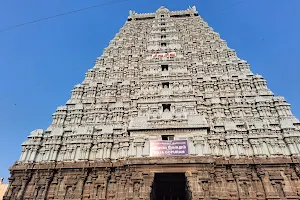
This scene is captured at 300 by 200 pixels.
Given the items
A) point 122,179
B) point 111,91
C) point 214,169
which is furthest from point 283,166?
point 111,91

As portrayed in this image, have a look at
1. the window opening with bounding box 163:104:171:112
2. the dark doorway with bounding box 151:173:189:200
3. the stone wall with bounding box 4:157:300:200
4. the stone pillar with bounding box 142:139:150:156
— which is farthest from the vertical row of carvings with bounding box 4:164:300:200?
the window opening with bounding box 163:104:171:112

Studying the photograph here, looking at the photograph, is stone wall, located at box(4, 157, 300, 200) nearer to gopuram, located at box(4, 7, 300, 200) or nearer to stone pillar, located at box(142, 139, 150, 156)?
gopuram, located at box(4, 7, 300, 200)

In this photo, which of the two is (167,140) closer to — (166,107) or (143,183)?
(143,183)

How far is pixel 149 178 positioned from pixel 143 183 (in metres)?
0.53

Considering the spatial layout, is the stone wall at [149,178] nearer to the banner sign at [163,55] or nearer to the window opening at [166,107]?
the window opening at [166,107]

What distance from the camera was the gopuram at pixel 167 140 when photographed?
54.8 ft

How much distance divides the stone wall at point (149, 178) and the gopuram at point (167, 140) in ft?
0.22

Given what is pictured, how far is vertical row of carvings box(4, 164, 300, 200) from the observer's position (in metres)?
16.0

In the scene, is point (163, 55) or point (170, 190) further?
point (163, 55)

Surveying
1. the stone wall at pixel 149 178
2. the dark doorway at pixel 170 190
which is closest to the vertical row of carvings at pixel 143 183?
the stone wall at pixel 149 178

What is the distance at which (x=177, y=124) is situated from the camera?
762 inches

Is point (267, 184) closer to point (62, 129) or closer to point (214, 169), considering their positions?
point (214, 169)

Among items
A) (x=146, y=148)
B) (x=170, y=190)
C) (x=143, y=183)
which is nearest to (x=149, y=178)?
(x=143, y=183)

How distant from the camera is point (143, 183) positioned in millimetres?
16484
